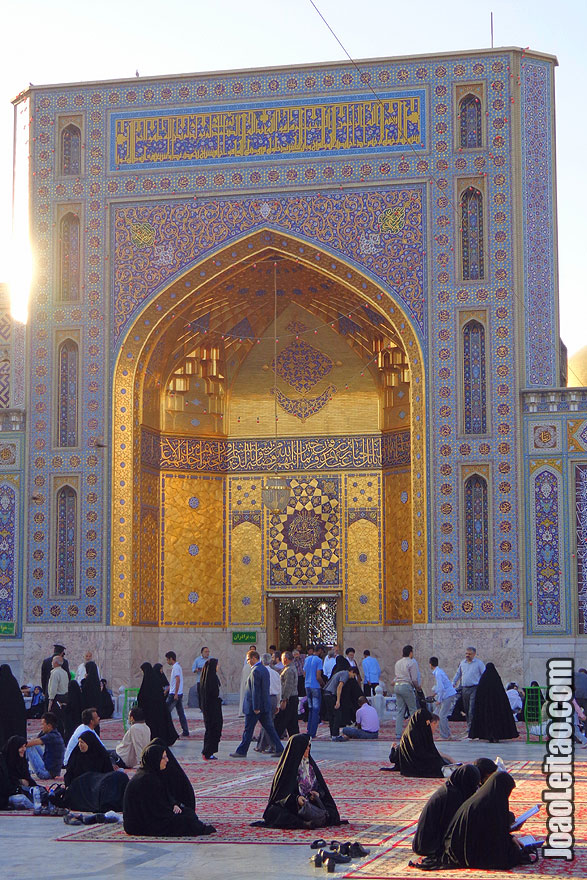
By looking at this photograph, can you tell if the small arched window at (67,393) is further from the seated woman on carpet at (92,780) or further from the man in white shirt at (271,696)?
the seated woman on carpet at (92,780)

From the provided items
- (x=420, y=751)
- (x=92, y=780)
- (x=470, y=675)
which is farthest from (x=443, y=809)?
(x=470, y=675)

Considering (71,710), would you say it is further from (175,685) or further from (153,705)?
(175,685)

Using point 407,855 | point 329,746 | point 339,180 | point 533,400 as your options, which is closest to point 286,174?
point 339,180

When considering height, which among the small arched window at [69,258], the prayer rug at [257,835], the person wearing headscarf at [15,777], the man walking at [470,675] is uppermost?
the small arched window at [69,258]

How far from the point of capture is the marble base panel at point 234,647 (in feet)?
46.7

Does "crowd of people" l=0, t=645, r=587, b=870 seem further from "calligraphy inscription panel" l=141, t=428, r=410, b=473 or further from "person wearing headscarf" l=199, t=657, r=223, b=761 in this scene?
"calligraphy inscription panel" l=141, t=428, r=410, b=473

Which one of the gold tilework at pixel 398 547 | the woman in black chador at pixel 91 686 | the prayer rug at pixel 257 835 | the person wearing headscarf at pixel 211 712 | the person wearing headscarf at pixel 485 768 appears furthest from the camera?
the gold tilework at pixel 398 547

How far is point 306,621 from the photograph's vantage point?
17203 millimetres

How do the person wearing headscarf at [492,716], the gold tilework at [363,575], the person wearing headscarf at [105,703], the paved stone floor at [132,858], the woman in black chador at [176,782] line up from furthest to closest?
the gold tilework at [363,575]
the person wearing headscarf at [105,703]
the person wearing headscarf at [492,716]
the woman in black chador at [176,782]
the paved stone floor at [132,858]

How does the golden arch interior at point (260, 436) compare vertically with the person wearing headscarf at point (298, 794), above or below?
above

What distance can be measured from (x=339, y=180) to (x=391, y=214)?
73 centimetres

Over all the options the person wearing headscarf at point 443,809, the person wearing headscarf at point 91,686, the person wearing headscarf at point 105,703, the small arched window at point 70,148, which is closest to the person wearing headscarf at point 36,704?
the person wearing headscarf at point 105,703

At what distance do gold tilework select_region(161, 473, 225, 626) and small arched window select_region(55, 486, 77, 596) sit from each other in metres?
1.46

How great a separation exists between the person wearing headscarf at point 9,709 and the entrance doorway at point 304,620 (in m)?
7.79
